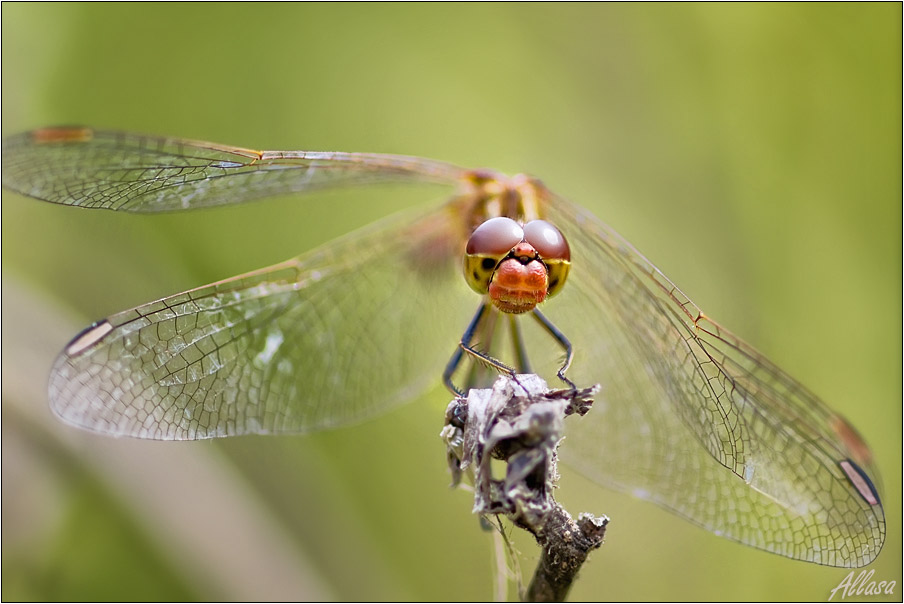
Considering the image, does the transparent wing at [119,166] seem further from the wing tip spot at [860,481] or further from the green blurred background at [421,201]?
the wing tip spot at [860,481]

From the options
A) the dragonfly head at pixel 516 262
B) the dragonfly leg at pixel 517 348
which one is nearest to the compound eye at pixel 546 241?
the dragonfly head at pixel 516 262

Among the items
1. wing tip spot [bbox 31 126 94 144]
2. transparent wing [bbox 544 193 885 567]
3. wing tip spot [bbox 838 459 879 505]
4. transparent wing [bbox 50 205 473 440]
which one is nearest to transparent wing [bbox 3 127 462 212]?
wing tip spot [bbox 31 126 94 144]

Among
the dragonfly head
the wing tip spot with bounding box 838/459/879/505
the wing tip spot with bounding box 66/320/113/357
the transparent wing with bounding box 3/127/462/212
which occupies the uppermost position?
the transparent wing with bounding box 3/127/462/212

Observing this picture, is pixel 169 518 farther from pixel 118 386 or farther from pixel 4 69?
pixel 4 69

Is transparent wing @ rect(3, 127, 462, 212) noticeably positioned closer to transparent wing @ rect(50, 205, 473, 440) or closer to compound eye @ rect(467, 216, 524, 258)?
transparent wing @ rect(50, 205, 473, 440)

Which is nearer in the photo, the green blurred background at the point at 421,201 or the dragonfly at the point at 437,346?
the dragonfly at the point at 437,346

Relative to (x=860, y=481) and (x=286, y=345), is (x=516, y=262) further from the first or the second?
(x=860, y=481)

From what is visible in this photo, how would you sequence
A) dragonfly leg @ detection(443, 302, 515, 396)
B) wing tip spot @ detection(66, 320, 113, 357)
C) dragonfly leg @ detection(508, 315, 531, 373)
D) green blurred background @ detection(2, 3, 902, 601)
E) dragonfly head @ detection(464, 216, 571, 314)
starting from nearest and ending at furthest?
dragonfly leg @ detection(443, 302, 515, 396) < dragonfly head @ detection(464, 216, 571, 314) < wing tip spot @ detection(66, 320, 113, 357) < dragonfly leg @ detection(508, 315, 531, 373) < green blurred background @ detection(2, 3, 902, 601)
